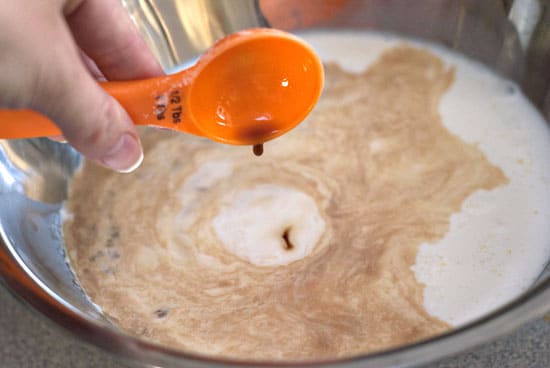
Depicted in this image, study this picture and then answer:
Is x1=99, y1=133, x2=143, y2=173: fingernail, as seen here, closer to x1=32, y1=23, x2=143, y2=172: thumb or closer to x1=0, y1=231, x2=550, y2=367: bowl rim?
x1=32, y1=23, x2=143, y2=172: thumb

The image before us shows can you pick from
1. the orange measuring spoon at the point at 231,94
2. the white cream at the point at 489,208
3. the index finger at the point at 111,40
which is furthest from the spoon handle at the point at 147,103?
the white cream at the point at 489,208

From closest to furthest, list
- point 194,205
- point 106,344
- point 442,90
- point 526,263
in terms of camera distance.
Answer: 1. point 106,344
2. point 526,263
3. point 194,205
4. point 442,90

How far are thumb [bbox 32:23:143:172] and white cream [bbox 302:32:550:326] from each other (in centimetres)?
47

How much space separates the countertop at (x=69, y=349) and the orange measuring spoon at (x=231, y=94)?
31 centimetres

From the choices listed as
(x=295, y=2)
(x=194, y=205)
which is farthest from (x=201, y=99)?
(x=295, y=2)

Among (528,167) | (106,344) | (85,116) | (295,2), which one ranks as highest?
(85,116)

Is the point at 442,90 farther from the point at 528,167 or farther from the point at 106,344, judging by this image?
the point at 106,344

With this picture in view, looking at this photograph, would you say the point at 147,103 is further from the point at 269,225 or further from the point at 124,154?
the point at 269,225

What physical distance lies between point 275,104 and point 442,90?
0.51 metres

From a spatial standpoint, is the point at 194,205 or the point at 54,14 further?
the point at 194,205

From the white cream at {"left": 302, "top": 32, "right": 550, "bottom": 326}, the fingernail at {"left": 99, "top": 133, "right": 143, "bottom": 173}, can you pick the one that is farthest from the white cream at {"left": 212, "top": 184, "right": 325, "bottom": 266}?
the fingernail at {"left": 99, "top": 133, "right": 143, "bottom": 173}

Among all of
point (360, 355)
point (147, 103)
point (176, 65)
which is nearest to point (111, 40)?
point (147, 103)

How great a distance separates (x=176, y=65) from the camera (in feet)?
4.29

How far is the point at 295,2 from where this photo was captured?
1357 mm
